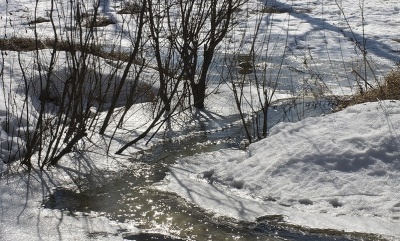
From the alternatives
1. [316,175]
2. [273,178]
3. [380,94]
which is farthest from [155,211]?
[380,94]

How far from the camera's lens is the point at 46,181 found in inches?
172

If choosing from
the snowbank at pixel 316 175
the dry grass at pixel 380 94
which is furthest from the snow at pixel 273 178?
the dry grass at pixel 380 94

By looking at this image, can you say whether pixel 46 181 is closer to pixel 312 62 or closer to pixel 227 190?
pixel 227 190

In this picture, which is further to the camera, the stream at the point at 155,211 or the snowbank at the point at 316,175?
the snowbank at the point at 316,175

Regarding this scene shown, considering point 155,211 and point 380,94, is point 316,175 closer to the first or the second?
point 155,211

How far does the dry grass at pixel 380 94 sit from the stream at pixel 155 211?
2169 millimetres

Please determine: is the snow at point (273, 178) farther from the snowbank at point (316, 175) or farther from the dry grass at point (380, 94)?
the dry grass at point (380, 94)

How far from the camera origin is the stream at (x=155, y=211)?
144 inches

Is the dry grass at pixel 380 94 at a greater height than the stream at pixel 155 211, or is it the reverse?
the dry grass at pixel 380 94

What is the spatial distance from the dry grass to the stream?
7.12 ft

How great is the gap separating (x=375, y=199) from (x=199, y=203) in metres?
1.13

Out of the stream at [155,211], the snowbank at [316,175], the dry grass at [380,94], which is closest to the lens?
the stream at [155,211]

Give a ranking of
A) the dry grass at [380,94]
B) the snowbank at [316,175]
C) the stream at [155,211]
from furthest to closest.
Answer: the dry grass at [380,94] < the snowbank at [316,175] < the stream at [155,211]

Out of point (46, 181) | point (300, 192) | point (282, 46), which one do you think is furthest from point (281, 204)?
point (282, 46)
